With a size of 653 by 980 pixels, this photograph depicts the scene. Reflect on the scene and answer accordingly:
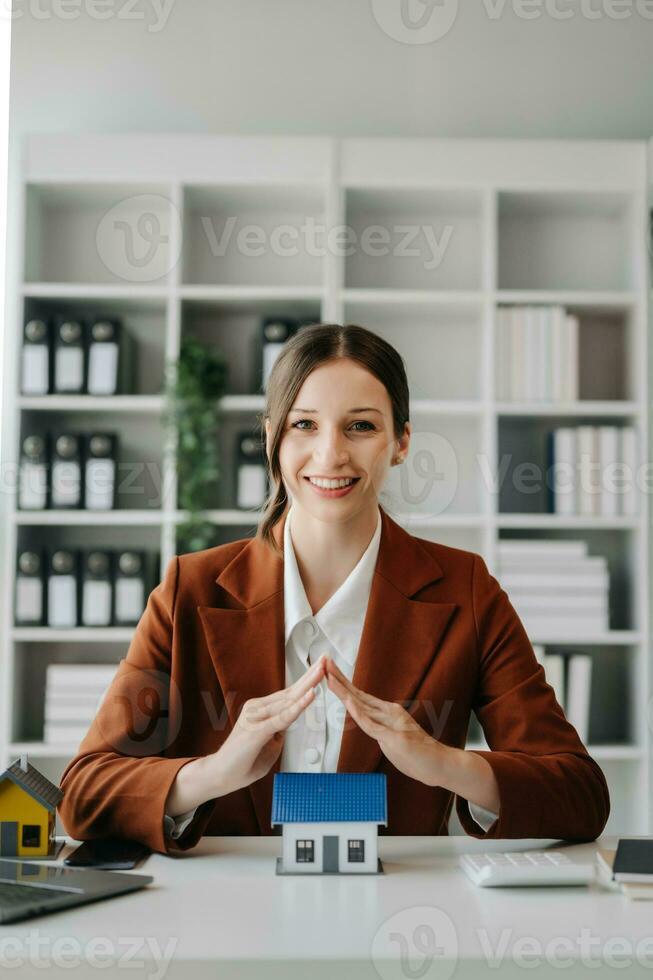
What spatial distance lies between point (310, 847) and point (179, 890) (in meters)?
0.16

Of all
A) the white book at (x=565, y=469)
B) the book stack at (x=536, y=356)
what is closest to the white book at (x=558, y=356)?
the book stack at (x=536, y=356)

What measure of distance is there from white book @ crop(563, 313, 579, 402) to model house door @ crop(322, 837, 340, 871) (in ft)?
7.52

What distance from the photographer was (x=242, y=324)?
11.1 feet

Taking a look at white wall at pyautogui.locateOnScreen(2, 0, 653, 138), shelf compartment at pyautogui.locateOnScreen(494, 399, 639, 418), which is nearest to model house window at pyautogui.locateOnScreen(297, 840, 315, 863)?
shelf compartment at pyautogui.locateOnScreen(494, 399, 639, 418)

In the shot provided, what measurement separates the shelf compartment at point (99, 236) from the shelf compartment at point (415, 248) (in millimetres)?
650

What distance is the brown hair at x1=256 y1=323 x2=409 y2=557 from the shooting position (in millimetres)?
1547

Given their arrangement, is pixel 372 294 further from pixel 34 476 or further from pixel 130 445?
pixel 34 476

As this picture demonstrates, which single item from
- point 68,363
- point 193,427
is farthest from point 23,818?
point 68,363

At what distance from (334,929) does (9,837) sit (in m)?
0.48

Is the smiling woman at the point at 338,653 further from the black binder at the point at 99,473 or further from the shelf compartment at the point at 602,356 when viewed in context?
the shelf compartment at the point at 602,356

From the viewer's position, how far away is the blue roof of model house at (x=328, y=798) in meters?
1.13

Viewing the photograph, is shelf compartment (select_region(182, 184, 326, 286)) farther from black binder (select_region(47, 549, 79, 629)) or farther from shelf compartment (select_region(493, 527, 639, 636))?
shelf compartment (select_region(493, 527, 639, 636))

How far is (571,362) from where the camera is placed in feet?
10.5

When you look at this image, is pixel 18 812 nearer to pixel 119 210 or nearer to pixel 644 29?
pixel 119 210
